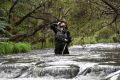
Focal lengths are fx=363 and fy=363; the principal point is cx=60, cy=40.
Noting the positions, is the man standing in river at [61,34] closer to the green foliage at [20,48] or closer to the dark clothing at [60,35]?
the dark clothing at [60,35]

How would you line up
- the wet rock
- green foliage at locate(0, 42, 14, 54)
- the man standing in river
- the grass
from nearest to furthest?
the wet rock < the man standing in river < green foliage at locate(0, 42, 14, 54) < the grass

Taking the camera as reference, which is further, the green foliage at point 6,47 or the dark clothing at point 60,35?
the green foliage at point 6,47

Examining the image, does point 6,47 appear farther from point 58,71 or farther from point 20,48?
point 58,71

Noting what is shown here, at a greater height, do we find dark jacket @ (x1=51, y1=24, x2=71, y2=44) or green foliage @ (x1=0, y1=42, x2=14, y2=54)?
dark jacket @ (x1=51, y1=24, x2=71, y2=44)

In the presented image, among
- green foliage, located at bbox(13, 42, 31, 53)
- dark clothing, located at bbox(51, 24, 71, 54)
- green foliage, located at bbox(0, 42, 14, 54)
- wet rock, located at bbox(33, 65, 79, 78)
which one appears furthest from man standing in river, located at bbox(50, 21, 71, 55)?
wet rock, located at bbox(33, 65, 79, 78)

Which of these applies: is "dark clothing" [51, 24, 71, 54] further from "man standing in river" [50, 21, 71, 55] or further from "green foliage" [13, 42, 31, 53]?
"green foliage" [13, 42, 31, 53]

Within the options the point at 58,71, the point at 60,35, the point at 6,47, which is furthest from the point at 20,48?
the point at 58,71

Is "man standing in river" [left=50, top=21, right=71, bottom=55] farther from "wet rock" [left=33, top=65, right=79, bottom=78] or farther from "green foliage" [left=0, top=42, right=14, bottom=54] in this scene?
"wet rock" [left=33, top=65, right=79, bottom=78]

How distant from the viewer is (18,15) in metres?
29.0

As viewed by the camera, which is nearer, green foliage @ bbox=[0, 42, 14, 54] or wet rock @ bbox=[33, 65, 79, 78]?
wet rock @ bbox=[33, 65, 79, 78]

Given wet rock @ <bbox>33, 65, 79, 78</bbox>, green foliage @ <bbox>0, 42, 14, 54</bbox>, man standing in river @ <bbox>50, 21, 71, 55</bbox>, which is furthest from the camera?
green foliage @ <bbox>0, 42, 14, 54</bbox>

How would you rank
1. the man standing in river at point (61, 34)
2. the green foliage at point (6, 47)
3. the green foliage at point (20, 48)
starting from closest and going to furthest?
the man standing in river at point (61, 34)
the green foliage at point (6, 47)
the green foliage at point (20, 48)

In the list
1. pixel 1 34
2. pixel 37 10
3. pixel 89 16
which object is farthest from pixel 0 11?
pixel 89 16

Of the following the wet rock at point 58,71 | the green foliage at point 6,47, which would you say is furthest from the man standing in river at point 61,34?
the wet rock at point 58,71
